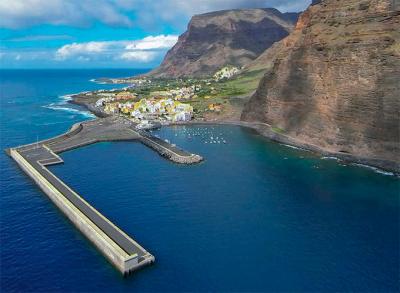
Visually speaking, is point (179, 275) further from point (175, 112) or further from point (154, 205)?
point (175, 112)

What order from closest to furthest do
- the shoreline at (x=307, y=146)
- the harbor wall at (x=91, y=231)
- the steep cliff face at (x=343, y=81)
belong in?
1. the harbor wall at (x=91, y=231)
2. the shoreline at (x=307, y=146)
3. the steep cliff face at (x=343, y=81)

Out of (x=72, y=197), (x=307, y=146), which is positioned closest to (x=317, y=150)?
(x=307, y=146)

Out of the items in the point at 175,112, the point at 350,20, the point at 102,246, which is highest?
the point at 350,20

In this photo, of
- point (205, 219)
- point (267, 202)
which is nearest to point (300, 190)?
point (267, 202)

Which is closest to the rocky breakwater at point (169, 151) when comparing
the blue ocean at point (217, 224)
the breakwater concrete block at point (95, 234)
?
the blue ocean at point (217, 224)

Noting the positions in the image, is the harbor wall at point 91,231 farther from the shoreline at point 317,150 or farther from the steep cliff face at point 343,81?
the steep cliff face at point 343,81

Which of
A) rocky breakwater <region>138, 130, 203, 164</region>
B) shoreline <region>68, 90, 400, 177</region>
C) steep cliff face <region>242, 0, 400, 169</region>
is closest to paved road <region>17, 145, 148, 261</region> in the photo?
rocky breakwater <region>138, 130, 203, 164</region>

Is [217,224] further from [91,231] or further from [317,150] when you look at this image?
[317,150]
